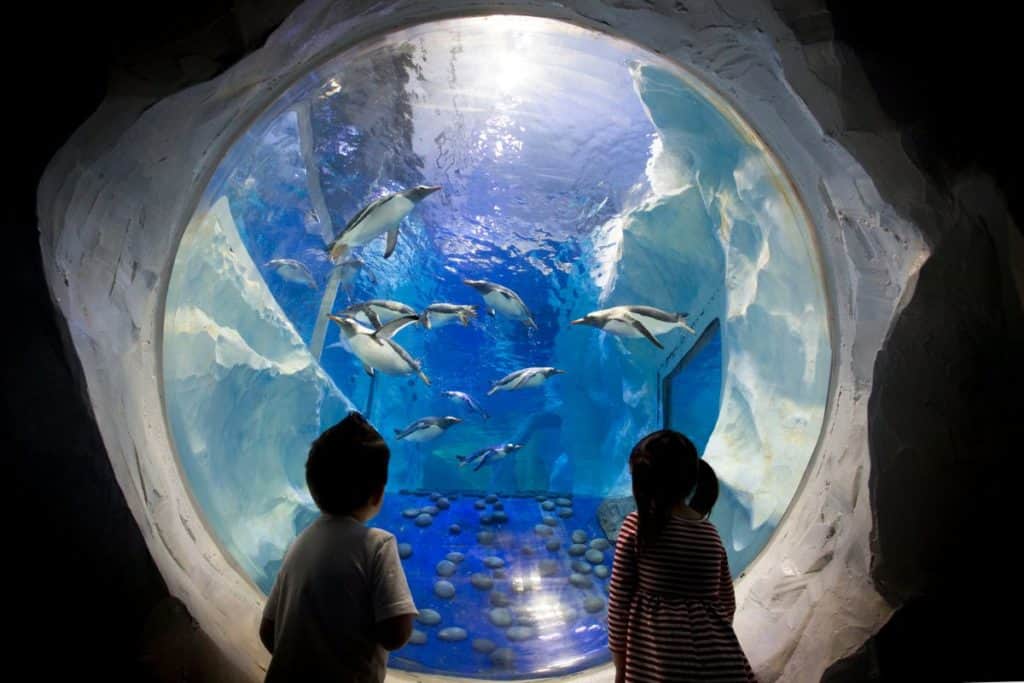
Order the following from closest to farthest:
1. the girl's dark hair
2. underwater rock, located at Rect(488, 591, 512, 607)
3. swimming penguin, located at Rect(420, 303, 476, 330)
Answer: the girl's dark hair → underwater rock, located at Rect(488, 591, 512, 607) → swimming penguin, located at Rect(420, 303, 476, 330)

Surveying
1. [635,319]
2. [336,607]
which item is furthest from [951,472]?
[635,319]

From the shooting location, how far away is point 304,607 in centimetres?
165

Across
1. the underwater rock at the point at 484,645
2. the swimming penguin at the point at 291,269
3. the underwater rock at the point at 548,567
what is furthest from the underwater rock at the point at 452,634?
the swimming penguin at the point at 291,269

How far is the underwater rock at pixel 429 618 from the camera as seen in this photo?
3.74 m

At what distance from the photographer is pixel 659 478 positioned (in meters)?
1.87

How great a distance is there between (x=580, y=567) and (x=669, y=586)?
3105 millimetres

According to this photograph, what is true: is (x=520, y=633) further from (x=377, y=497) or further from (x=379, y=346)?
(x=379, y=346)

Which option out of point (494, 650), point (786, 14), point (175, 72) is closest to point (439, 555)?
point (494, 650)

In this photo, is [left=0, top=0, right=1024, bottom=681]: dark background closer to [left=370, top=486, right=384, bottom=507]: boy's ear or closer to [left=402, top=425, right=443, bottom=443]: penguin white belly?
[left=370, top=486, right=384, bottom=507]: boy's ear

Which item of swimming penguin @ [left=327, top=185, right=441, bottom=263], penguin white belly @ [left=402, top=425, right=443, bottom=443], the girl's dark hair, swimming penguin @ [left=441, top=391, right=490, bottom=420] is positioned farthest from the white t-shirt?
swimming penguin @ [left=441, top=391, right=490, bottom=420]

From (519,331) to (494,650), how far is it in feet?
23.8

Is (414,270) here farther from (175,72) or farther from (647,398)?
(175,72)

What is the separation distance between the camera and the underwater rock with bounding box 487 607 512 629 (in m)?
3.82

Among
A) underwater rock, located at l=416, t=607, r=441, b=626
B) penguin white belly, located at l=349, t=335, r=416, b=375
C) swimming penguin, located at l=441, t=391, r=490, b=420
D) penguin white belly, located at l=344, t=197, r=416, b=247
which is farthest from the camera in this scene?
swimming penguin, located at l=441, t=391, r=490, b=420
